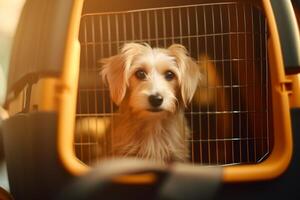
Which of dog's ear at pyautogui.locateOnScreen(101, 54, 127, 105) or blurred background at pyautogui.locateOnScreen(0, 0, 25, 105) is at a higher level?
blurred background at pyautogui.locateOnScreen(0, 0, 25, 105)

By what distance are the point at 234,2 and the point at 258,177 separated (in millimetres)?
475

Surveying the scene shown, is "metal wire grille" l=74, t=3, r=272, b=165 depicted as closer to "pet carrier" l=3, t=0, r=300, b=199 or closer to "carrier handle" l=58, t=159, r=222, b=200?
"pet carrier" l=3, t=0, r=300, b=199

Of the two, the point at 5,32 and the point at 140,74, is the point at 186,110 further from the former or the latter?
the point at 5,32

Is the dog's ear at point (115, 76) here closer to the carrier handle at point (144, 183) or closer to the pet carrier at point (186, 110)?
the pet carrier at point (186, 110)

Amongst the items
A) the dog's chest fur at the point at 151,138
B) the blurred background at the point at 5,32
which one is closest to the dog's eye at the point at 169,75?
the dog's chest fur at the point at 151,138

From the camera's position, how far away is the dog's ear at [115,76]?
123 cm

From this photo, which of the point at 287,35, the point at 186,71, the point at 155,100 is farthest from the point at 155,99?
the point at 287,35

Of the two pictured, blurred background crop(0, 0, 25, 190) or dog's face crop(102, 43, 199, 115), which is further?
blurred background crop(0, 0, 25, 190)

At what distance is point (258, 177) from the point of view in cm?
111

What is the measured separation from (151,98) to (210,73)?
214mm

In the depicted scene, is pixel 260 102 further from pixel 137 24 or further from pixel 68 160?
pixel 68 160

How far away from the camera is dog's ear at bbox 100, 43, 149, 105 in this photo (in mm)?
1221

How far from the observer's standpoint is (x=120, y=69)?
1.24 metres

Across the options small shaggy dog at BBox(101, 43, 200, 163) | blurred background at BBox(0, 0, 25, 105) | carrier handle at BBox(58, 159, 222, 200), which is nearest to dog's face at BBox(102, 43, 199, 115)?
small shaggy dog at BBox(101, 43, 200, 163)
